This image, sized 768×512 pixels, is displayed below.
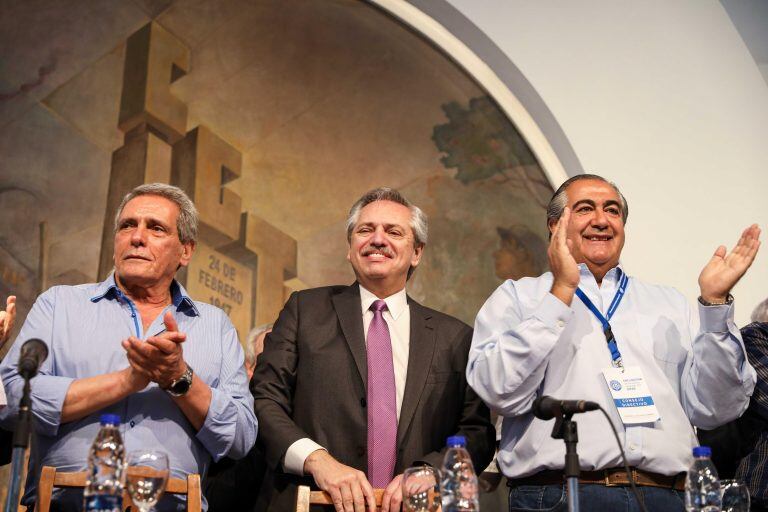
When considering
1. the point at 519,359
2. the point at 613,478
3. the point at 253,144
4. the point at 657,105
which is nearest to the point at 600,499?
the point at 613,478

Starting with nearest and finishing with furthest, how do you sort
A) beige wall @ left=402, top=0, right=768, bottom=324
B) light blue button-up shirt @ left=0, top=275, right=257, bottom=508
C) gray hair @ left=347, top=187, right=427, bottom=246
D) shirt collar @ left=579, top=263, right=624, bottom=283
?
light blue button-up shirt @ left=0, top=275, right=257, bottom=508, shirt collar @ left=579, top=263, right=624, bottom=283, gray hair @ left=347, top=187, right=427, bottom=246, beige wall @ left=402, top=0, right=768, bottom=324

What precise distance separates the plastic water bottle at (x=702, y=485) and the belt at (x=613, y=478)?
0.92ft

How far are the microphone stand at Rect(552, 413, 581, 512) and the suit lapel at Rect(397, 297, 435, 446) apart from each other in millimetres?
815

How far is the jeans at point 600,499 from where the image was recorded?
254 centimetres

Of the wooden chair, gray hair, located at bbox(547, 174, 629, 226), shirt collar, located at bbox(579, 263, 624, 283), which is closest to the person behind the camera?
the wooden chair

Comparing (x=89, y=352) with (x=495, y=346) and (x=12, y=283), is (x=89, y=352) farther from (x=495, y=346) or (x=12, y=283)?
(x=12, y=283)

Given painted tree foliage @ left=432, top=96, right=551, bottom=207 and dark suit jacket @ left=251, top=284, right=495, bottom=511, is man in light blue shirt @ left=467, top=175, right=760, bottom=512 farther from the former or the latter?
painted tree foliage @ left=432, top=96, right=551, bottom=207

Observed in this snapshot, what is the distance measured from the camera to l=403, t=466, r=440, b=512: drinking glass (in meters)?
2.28

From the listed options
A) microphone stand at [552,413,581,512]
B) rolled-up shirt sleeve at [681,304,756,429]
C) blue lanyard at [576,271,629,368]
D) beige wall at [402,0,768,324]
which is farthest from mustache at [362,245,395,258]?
beige wall at [402,0,768,324]

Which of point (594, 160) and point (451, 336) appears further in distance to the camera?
point (594, 160)

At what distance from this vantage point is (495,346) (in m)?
2.70

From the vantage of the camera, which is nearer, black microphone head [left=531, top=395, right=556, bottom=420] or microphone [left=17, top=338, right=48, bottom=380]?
microphone [left=17, top=338, right=48, bottom=380]

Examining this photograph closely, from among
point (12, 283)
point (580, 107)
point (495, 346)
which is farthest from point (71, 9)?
point (495, 346)

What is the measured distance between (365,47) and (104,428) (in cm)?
387
